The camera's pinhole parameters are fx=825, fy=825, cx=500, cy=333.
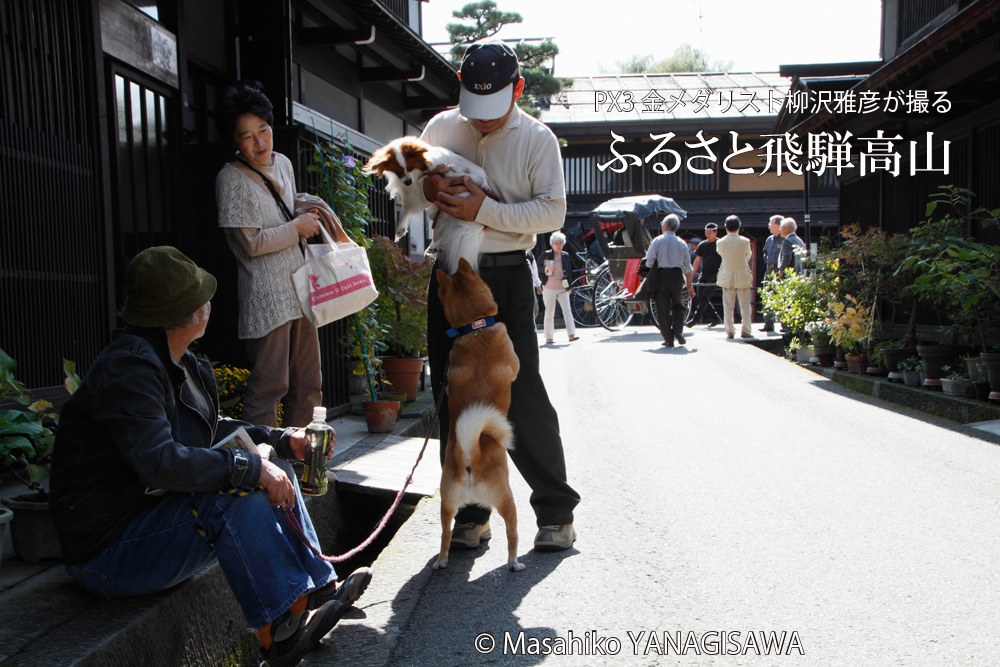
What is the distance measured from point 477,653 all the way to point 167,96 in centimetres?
460

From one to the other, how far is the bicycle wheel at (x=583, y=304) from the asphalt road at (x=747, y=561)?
1223 cm

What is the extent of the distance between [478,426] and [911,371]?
7239mm

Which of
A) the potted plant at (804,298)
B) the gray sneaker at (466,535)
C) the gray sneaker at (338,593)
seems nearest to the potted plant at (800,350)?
the potted plant at (804,298)

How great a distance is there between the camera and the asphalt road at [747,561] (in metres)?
2.93

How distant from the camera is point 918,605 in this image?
3.23m

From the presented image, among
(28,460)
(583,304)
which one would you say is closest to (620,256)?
(583,304)

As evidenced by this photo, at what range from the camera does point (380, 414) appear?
6.25 meters

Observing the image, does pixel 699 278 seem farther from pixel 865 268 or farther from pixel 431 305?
pixel 431 305

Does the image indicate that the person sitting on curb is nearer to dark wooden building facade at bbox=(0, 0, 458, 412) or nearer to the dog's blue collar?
the dog's blue collar

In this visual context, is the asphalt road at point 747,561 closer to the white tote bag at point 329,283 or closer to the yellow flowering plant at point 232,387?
the white tote bag at point 329,283

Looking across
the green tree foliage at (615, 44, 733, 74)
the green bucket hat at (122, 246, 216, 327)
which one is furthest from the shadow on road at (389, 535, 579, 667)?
the green tree foliage at (615, 44, 733, 74)

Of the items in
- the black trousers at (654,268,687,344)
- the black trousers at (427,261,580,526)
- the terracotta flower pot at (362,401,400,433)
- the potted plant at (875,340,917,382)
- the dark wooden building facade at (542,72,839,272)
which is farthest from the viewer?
the dark wooden building facade at (542,72,839,272)

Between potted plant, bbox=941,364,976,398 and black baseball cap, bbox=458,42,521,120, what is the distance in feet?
20.7

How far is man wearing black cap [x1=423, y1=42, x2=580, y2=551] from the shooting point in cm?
373
